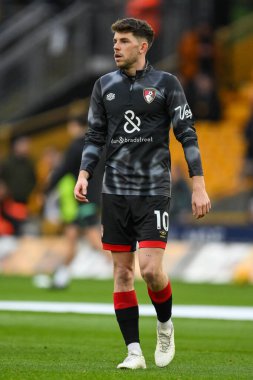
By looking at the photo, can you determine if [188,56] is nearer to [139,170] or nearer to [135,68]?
[135,68]

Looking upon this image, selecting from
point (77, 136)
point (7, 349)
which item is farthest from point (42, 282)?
point (7, 349)

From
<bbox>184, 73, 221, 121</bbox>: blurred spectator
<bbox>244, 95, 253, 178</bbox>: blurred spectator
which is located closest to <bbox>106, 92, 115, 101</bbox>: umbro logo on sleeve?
<bbox>244, 95, 253, 178</bbox>: blurred spectator

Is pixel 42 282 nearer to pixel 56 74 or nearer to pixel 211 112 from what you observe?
pixel 211 112

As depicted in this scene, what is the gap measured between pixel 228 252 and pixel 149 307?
4.98 meters

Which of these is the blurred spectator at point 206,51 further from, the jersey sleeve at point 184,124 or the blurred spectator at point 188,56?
the jersey sleeve at point 184,124

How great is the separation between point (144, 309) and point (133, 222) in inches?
211

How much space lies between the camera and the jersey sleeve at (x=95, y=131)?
27.8 feet

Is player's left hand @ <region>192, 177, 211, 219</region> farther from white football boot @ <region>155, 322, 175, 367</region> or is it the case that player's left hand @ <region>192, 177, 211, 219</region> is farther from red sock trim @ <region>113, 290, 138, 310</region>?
white football boot @ <region>155, 322, 175, 367</region>

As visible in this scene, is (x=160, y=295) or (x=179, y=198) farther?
(x=179, y=198)

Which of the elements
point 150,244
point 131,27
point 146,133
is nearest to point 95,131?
point 146,133

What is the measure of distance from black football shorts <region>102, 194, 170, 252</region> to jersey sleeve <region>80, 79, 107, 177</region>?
29cm

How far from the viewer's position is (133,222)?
8.35 m

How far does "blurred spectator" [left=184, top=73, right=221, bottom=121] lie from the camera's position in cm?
2422

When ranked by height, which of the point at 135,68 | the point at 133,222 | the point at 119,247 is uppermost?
the point at 135,68
